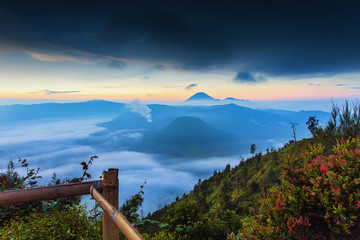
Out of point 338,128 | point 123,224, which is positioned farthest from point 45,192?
point 338,128

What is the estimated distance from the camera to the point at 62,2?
9.38m

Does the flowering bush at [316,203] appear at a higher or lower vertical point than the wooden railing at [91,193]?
lower

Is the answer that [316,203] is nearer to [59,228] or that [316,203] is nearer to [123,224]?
[123,224]

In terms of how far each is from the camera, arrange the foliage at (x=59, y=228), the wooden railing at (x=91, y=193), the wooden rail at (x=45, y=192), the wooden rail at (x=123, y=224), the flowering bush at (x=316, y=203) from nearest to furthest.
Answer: the wooden rail at (x=123, y=224) < the wooden railing at (x=91, y=193) < the foliage at (x=59, y=228) < the wooden rail at (x=45, y=192) < the flowering bush at (x=316, y=203)

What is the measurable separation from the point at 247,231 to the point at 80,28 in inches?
536

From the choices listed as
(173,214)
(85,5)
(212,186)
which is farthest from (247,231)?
(212,186)

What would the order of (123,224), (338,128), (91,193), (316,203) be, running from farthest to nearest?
(338,128)
(316,203)
(91,193)
(123,224)

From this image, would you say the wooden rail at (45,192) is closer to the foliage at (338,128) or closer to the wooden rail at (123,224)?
the wooden rail at (123,224)

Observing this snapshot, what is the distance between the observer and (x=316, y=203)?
2.76m

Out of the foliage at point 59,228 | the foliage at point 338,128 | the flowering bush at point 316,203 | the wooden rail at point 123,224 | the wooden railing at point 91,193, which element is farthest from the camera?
the foliage at point 338,128

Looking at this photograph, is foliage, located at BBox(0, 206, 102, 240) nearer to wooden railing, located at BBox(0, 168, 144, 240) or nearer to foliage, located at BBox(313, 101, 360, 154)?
wooden railing, located at BBox(0, 168, 144, 240)

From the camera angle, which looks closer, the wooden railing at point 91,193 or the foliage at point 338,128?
the wooden railing at point 91,193

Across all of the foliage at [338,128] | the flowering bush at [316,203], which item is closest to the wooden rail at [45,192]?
the flowering bush at [316,203]

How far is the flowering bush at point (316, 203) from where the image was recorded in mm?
2451
